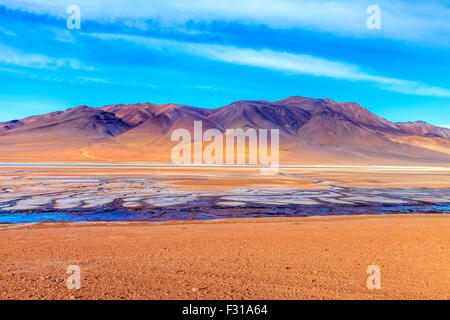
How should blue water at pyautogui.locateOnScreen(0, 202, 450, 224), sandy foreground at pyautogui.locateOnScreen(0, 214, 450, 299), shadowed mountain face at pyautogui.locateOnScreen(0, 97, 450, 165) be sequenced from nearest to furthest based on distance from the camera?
sandy foreground at pyautogui.locateOnScreen(0, 214, 450, 299) < blue water at pyautogui.locateOnScreen(0, 202, 450, 224) < shadowed mountain face at pyautogui.locateOnScreen(0, 97, 450, 165)

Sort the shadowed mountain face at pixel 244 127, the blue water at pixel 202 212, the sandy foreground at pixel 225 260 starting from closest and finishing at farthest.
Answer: the sandy foreground at pixel 225 260, the blue water at pixel 202 212, the shadowed mountain face at pixel 244 127

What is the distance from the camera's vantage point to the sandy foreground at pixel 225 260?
17.3 feet

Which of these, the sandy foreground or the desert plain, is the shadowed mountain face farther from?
the sandy foreground

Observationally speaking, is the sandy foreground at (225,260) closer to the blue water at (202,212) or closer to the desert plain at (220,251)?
the desert plain at (220,251)

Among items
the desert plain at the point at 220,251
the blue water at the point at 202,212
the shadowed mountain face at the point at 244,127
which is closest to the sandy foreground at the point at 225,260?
the desert plain at the point at 220,251

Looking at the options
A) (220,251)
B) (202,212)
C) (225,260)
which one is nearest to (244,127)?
(202,212)

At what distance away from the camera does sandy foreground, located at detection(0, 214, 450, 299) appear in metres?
5.26

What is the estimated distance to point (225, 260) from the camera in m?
6.81

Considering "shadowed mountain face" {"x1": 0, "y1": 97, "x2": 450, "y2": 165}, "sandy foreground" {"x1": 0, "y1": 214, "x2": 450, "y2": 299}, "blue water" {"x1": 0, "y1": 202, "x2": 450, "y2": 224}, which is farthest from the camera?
"shadowed mountain face" {"x1": 0, "y1": 97, "x2": 450, "y2": 165}

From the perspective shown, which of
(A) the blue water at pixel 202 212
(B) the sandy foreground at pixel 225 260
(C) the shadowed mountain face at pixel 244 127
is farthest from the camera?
(C) the shadowed mountain face at pixel 244 127

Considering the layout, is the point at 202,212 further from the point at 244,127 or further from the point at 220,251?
the point at 244,127

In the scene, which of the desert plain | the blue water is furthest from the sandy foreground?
the blue water

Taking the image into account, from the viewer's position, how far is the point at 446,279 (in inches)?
227
